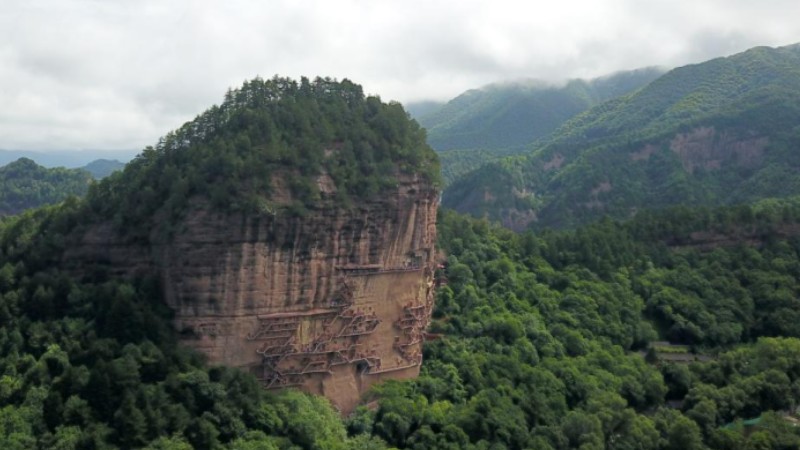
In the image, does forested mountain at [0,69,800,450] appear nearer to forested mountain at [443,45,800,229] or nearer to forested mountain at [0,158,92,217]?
forested mountain at [0,158,92,217]

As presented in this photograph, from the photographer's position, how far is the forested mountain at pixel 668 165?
12581cm

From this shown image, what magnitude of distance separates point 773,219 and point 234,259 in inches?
2168

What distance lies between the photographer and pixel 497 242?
6906cm

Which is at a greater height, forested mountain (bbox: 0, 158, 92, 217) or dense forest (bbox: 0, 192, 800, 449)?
forested mountain (bbox: 0, 158, 92, 217)

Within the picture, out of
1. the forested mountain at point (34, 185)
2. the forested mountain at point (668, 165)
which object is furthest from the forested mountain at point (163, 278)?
the forested mountain at point (668, 165)

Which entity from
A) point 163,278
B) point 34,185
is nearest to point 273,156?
point 163,278

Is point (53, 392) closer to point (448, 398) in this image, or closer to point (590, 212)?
point (448, 398)

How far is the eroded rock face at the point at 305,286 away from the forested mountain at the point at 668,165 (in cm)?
8135

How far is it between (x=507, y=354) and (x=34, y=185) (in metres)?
71.8

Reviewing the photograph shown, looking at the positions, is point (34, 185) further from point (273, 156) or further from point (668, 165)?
point (668, 165)

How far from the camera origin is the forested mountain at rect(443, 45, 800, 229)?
413ft

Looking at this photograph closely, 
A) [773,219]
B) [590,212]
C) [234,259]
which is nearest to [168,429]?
[234,259]

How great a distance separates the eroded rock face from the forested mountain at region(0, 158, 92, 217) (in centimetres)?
5633

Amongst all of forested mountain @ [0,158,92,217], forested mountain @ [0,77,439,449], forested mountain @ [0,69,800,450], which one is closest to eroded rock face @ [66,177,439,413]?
forested mountain @ [0,77,439,449]
